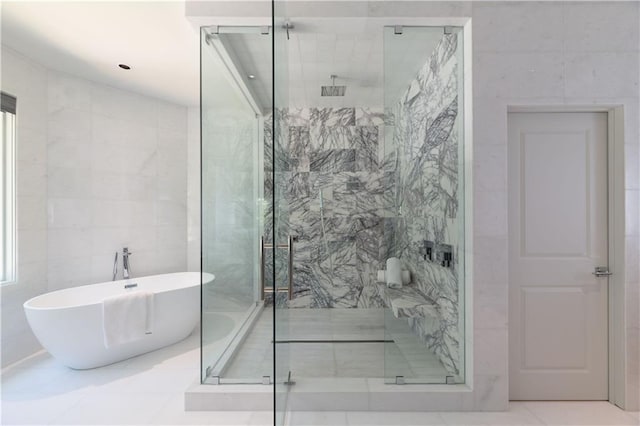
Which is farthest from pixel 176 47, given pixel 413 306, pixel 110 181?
pixel 413 306

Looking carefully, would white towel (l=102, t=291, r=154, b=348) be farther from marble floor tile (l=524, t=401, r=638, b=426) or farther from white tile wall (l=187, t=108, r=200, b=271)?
marble floor tile (l=524, t=401, r=638, b=426)

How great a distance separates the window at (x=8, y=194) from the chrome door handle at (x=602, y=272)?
4646 millimetres

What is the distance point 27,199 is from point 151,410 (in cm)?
229

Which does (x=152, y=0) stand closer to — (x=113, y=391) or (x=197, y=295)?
(x=197, y=295)

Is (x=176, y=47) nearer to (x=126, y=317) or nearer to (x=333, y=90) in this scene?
(x=333, y=90)

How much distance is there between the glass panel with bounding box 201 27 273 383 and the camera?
2.11 m

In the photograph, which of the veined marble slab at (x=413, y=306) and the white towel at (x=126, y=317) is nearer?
the veined marble slab at (x=413, y=306)

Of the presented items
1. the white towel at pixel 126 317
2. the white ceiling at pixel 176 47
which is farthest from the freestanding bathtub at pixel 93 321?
the white ceiling at pixel 176 47

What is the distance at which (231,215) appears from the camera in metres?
2.21

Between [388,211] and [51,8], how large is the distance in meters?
3.47

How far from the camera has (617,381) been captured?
2002mm

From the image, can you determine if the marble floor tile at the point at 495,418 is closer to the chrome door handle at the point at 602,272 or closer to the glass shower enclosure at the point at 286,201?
the glass shower enclosure at the point at 286,201

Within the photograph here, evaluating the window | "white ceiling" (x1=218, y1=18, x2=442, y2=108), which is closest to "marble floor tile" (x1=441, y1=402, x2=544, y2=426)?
"white ceiling" (x1=218, y1=18, x2=442, y2=108)

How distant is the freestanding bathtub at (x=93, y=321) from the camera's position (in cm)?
230
